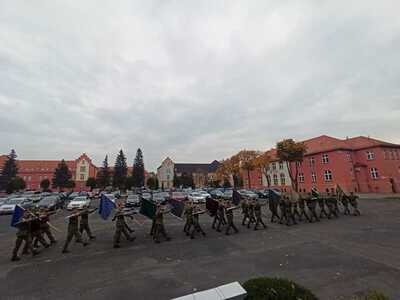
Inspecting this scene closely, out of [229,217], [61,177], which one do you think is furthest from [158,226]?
[61,177]

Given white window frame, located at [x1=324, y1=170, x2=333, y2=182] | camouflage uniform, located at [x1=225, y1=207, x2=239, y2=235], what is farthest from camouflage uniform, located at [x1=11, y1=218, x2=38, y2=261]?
white window frame, located at [x1=324, y1=170, x2=333, y2=182]

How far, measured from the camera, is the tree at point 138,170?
73125mm

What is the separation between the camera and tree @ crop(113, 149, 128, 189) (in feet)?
231

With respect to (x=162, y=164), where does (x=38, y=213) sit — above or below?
below

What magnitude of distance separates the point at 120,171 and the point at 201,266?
71483 mm

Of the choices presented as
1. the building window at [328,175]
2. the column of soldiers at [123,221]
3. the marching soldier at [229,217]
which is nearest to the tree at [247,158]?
the building window at [328,175]

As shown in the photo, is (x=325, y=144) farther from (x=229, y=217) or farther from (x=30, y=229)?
(x=30, y=229)

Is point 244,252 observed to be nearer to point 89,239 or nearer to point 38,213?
point 89,239

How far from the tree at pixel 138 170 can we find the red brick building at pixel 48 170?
2437 centimetres

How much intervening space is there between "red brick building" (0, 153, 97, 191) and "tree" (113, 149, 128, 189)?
20436 mm

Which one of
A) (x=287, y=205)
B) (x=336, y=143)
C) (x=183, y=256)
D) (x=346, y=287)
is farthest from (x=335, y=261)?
(x=336, y=143)

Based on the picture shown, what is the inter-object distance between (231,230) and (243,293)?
10197 mm

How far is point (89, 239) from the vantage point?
1049cm

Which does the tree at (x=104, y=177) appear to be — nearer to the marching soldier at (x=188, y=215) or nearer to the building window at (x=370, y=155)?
the marching soldier at (x=188, y=215)
